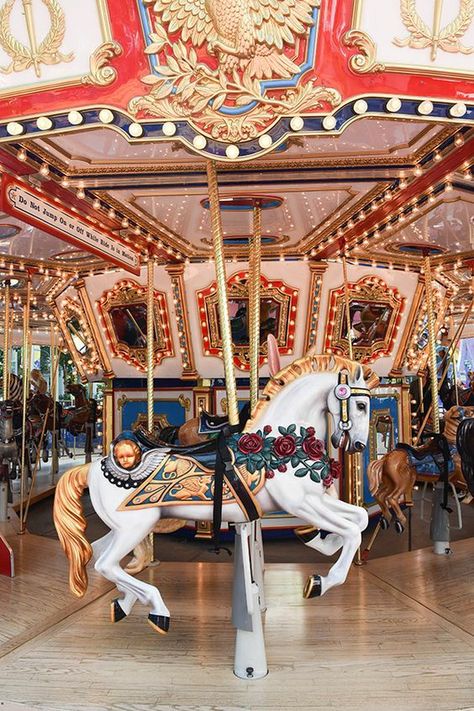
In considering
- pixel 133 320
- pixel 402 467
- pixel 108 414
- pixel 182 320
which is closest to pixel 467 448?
pixel 402 467

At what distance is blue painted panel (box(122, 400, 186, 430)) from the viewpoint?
24.1ft

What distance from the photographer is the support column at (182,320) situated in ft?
22.1

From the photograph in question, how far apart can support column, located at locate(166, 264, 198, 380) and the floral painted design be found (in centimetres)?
390

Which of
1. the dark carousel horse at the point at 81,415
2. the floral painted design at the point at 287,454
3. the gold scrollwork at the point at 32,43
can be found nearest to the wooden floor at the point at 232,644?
the floral painted design at the point at 287,454

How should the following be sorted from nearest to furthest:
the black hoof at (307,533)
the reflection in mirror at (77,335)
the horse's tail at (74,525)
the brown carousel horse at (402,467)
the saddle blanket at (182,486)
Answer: the saddle blanket at (182,486) → the horse's tail at (74,525) → the black hoof at (307,533) → the brown carousel horse at (402,467) → the reflection in mirror at (77,335)

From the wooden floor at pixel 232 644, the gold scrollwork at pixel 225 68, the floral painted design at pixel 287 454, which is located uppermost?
the gold scrollwork at pixel 225 68

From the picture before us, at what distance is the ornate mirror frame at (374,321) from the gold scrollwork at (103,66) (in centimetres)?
445

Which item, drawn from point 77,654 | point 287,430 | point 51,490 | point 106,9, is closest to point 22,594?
point 77,654

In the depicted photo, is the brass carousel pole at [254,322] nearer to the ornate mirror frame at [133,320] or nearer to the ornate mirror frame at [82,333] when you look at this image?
the ornate mirror frame at [133,320]

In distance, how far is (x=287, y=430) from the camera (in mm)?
3125

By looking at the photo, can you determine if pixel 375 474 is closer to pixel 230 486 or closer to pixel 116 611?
pixel 230 486

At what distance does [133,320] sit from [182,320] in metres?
0.74

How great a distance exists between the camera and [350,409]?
10.0 feet

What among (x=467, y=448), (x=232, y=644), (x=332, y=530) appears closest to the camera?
(x=332, y=530)
